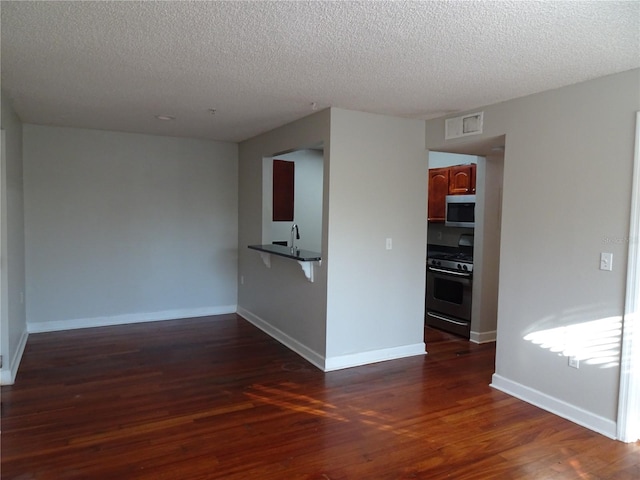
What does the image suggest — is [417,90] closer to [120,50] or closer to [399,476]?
[120,50]

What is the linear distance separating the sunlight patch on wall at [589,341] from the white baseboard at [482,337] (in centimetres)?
162

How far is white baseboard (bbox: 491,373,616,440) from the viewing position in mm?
2846

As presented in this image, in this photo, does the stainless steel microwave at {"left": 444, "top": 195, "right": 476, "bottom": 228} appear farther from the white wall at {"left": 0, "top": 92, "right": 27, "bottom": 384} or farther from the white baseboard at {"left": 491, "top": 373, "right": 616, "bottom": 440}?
the white wall at {"left": 0, "top": 92, "right": 27, "bottom": 384}

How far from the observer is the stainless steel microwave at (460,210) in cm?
534

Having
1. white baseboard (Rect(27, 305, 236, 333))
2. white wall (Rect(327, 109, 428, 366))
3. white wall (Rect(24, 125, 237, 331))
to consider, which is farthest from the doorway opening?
white wall (Rect(24, 125, 237, 331))

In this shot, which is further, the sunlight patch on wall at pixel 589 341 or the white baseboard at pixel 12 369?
the white baseboard at pixel 12 369

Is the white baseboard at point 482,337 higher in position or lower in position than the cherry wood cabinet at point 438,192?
lower

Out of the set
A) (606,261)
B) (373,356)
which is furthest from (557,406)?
(373,356)

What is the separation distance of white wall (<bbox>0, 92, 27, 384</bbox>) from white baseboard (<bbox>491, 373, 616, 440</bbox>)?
3946 mm

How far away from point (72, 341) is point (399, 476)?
3829 millimetres

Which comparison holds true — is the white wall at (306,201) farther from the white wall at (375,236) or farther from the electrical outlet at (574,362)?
the electrical outlet at (574,362)

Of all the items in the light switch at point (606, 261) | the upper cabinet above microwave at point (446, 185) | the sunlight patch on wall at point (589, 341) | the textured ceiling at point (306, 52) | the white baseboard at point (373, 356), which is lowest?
the white baseboard at point (373, 356)

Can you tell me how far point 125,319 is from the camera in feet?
17.7

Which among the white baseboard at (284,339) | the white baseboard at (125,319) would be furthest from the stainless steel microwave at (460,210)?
the white baseboard at (125,319)
